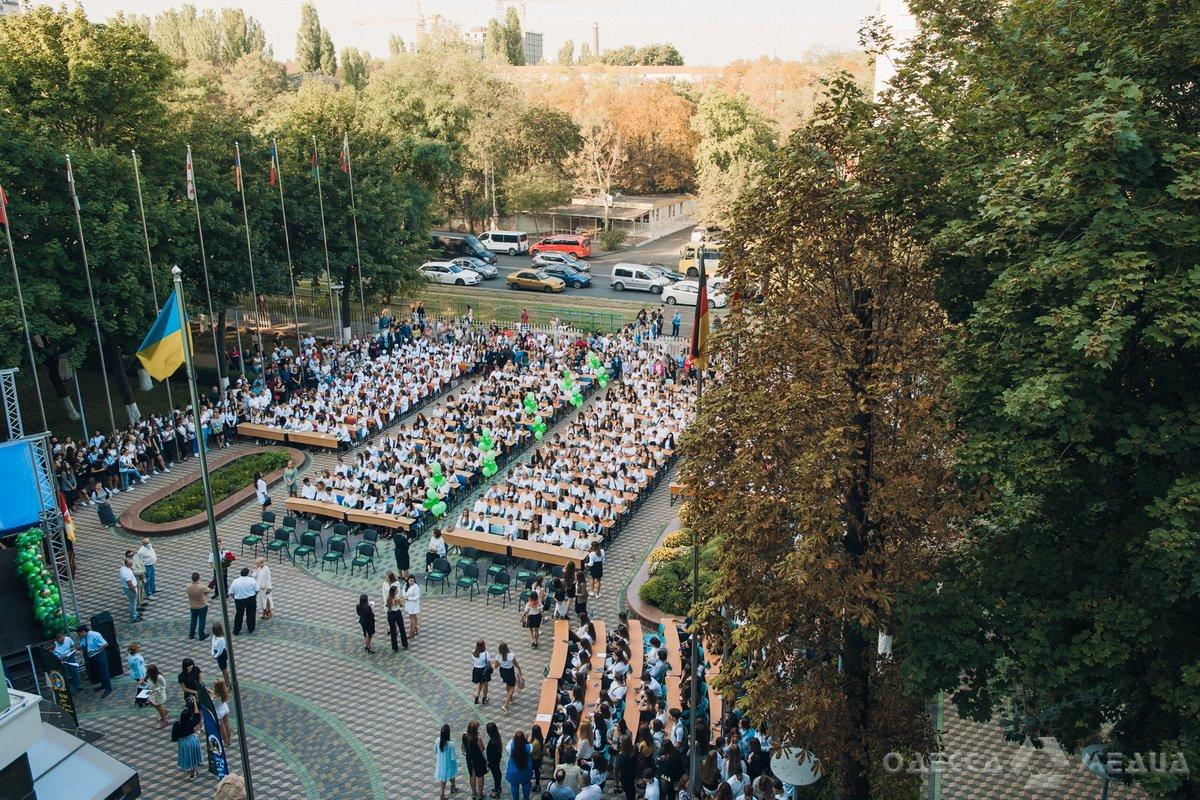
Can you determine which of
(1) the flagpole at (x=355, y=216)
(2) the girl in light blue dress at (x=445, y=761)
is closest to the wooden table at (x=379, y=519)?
(2) the girl in light blue dress at (x=445, y=761)

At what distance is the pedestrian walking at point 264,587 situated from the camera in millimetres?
19594

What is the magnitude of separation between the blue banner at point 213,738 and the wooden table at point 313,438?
13.6m

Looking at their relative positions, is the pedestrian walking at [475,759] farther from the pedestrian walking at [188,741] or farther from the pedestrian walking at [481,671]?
the pedestrian walking at [188,741]

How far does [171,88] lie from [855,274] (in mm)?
32750

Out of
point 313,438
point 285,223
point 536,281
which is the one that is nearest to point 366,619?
point 313,438

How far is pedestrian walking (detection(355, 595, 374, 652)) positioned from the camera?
18219mm

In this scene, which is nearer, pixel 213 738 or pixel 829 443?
pixel 829 443

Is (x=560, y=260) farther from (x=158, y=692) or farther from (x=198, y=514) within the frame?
(x=158, y=692)

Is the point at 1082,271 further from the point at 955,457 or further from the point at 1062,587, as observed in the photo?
the point at 1062,587

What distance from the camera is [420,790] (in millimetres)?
14914

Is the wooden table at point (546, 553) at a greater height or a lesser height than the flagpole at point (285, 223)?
lesser

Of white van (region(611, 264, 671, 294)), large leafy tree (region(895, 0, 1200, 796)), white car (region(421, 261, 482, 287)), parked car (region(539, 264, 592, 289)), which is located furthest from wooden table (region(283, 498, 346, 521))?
white car (region(421, 261, 482, 287))

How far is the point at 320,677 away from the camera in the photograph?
1794 centimetres

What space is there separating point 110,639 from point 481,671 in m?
6.98
